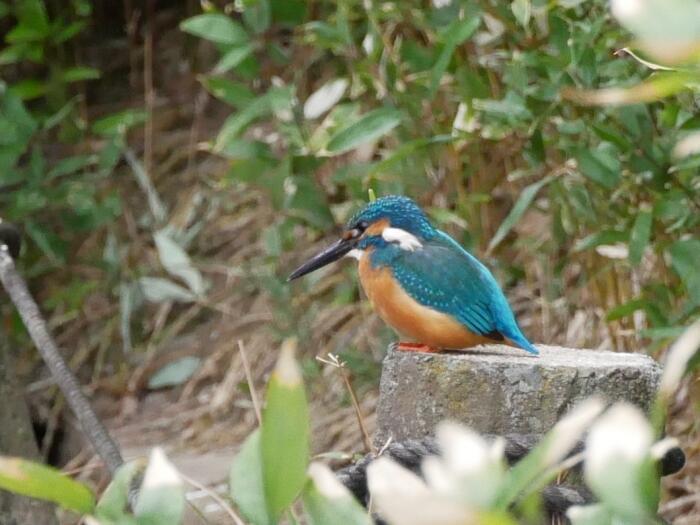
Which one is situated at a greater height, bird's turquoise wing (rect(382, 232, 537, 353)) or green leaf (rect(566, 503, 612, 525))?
green leaf (rect(566, 503, 612, 525))

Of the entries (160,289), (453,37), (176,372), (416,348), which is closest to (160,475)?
(416,348)

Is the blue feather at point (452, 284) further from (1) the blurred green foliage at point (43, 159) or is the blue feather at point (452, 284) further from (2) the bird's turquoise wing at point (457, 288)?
(1) the blurred green foliage at point (43, 159)

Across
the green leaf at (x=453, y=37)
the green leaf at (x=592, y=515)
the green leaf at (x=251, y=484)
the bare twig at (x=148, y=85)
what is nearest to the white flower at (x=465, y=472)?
the green leaf at (x=592, y=515)

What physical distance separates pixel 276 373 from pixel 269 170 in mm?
2446

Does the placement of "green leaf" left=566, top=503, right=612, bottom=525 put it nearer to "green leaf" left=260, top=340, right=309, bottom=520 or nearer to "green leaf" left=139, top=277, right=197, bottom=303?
"green leaf" left=260, top=340, right=309, bottom=520

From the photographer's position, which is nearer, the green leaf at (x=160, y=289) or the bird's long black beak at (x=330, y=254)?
the bird's long black beak at (x=330, y=254)

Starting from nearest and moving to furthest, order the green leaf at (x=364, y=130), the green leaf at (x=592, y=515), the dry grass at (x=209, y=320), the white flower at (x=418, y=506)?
the white flower at (x=418, y=506) → the green leaf at (x=592, y=515) → the green leaf at (x=364, y=130) → the dry grass at (x=209, y=320)

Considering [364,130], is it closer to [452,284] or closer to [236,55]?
[236,55]

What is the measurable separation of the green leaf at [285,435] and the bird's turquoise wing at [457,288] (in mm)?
895

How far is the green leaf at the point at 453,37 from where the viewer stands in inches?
104

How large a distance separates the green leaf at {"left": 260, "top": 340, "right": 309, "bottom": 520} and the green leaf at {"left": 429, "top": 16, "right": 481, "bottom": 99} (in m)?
1.87

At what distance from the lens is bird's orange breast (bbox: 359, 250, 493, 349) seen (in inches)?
69.0

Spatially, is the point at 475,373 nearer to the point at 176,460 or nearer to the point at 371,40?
the point at 371,40

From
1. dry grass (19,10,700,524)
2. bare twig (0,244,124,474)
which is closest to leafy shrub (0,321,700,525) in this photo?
bare twig (0,244,124,474)
